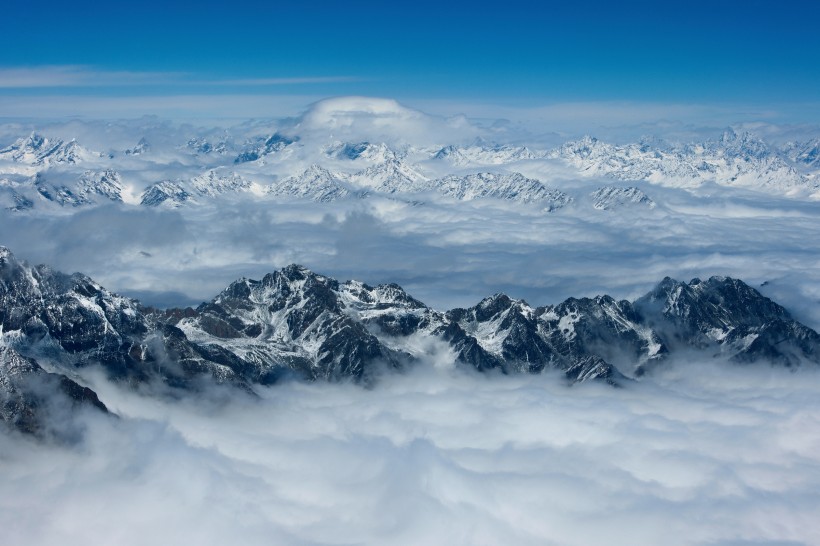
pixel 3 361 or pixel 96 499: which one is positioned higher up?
pixel 3 361

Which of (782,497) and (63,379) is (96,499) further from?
(782,497)

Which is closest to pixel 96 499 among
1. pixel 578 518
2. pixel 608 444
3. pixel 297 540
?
pixel 297 540

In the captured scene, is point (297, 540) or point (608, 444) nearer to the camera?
point (297, 540)

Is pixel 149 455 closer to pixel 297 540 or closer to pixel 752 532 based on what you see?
pixel 297 540

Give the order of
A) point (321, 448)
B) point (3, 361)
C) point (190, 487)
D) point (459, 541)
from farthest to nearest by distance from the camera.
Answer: point (321, 448) → point (3, 361) → point (190, 487) → point (459, 541)

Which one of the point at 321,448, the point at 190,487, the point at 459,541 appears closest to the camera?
the point at 459,541

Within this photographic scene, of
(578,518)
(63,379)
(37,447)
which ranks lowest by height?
(578,518)

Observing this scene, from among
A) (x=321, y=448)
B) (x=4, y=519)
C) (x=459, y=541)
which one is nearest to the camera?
(x=4, y=519)

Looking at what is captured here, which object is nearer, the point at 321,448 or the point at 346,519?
the point at 346,519

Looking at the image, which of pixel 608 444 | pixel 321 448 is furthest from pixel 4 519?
pixel 608 444
